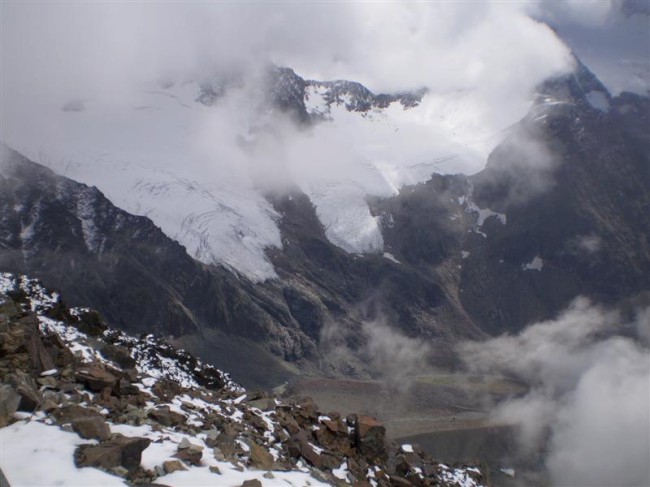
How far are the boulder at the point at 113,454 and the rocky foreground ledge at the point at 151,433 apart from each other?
3 cm

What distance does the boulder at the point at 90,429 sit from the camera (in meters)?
20.3

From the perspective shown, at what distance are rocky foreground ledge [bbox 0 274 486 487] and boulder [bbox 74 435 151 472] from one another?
0.09ft

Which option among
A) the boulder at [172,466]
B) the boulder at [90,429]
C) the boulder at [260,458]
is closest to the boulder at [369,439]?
the boulder at [260,458]

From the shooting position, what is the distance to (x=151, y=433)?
22.7m

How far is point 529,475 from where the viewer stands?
157750 millimetres

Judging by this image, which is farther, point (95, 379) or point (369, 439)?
point (369, 439)

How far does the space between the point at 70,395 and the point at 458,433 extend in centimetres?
17328

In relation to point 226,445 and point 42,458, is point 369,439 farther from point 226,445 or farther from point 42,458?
point 42,458

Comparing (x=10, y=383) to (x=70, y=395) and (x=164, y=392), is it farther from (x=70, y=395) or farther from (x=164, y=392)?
(x=164, y=392)

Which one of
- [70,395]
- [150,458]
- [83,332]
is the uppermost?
[83,332]

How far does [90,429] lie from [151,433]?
8.82 feet

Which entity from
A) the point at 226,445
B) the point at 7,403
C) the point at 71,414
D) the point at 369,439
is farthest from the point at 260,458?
the point at 369,439

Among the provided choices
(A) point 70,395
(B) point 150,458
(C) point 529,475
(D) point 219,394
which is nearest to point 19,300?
(D) point 219,394

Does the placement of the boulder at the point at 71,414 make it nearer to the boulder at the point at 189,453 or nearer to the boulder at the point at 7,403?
the boulder at the point at 7,403
